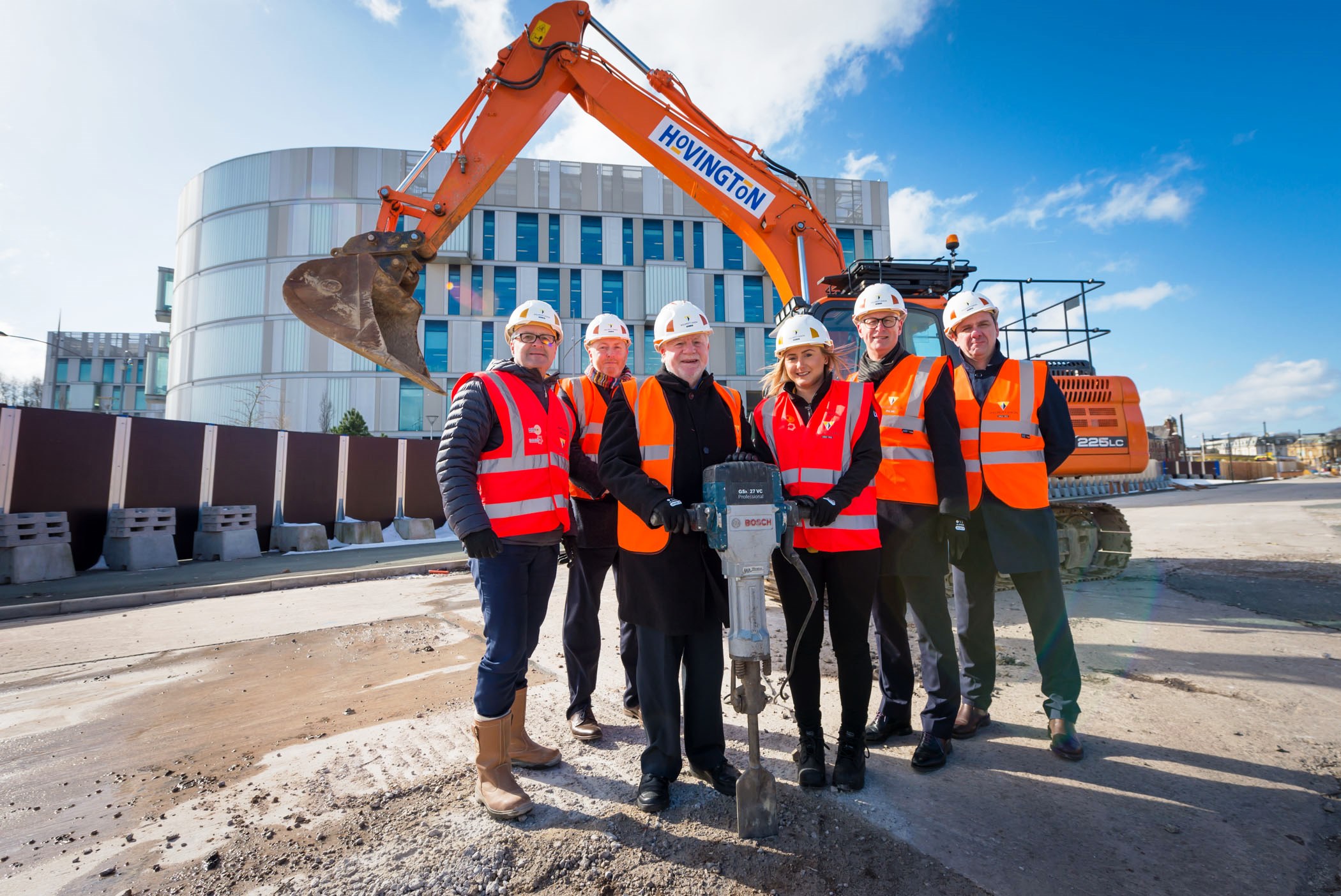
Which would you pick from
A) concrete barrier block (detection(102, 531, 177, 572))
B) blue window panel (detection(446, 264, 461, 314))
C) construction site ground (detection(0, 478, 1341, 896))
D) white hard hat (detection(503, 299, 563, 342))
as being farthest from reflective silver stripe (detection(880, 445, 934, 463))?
blue window panel (detection(446, 264, 461, 314))

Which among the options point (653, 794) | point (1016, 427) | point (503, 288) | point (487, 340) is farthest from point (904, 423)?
point (503, 288)

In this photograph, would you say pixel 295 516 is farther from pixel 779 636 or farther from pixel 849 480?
pixel 849 480

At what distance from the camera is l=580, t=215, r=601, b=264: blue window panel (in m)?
33.2

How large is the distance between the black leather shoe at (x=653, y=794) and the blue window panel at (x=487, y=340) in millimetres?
31083

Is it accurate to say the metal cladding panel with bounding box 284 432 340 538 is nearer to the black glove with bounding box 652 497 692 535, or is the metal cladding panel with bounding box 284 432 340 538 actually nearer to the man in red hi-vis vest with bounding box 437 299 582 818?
the man in red hi-vis vest with bounding box 437 299 582 818

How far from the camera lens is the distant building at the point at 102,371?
5266cm

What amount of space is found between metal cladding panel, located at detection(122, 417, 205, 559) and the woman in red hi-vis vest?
11.1 meters

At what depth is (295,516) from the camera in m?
12.5

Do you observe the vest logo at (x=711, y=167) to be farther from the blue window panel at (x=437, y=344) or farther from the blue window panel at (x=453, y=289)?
the blue window panel at (x=453, y=289)

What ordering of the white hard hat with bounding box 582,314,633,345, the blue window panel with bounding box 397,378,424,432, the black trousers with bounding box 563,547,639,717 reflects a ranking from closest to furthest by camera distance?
the black trousers with bounding box 563,547,639,717, the white hard hat with bounding box 582,314,633,345, the blue window panel with bounding box 397,378,424,432

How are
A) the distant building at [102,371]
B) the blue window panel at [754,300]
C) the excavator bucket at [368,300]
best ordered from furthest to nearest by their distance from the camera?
the distant building at [102,371], the blue window panel at [754,300], the excavator bucket at [368,300]

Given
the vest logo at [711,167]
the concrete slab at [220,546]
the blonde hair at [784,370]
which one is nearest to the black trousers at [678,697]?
the blonde hair at [784,370]

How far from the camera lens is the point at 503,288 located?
32.5 metres

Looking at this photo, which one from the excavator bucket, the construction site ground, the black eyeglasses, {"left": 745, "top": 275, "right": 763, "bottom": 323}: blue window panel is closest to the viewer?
the construction site ground
